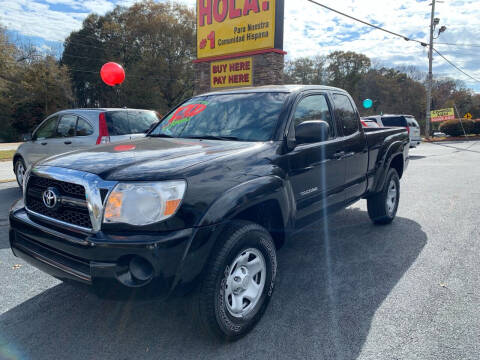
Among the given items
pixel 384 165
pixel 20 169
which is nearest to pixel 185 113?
pixel 384 165

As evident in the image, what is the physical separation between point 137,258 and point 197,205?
0.48 meters

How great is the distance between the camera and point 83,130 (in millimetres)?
7160

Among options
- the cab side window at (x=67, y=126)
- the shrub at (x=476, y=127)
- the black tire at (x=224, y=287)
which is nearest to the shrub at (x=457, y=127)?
the shrub at (x=476, y=127)

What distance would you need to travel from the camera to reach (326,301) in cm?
324

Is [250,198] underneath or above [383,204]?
above

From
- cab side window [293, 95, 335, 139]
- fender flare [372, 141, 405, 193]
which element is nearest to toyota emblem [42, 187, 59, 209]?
cab side window [293, 95, 335, 139]

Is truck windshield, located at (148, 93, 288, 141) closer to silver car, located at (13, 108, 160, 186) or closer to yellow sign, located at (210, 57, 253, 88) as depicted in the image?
silver car, located at (13, 108, 160, 186)

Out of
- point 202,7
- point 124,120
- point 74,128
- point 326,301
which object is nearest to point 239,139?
point 326,301

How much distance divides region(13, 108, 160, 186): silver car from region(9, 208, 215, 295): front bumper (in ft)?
15.7

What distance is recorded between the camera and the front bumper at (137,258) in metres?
2.21

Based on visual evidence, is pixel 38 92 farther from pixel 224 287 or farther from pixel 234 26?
pixel 224 287

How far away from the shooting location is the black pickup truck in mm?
2270

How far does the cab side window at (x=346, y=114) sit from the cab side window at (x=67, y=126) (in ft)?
17.2

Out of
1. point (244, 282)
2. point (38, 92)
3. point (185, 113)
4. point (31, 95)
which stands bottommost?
point (244, 282)
